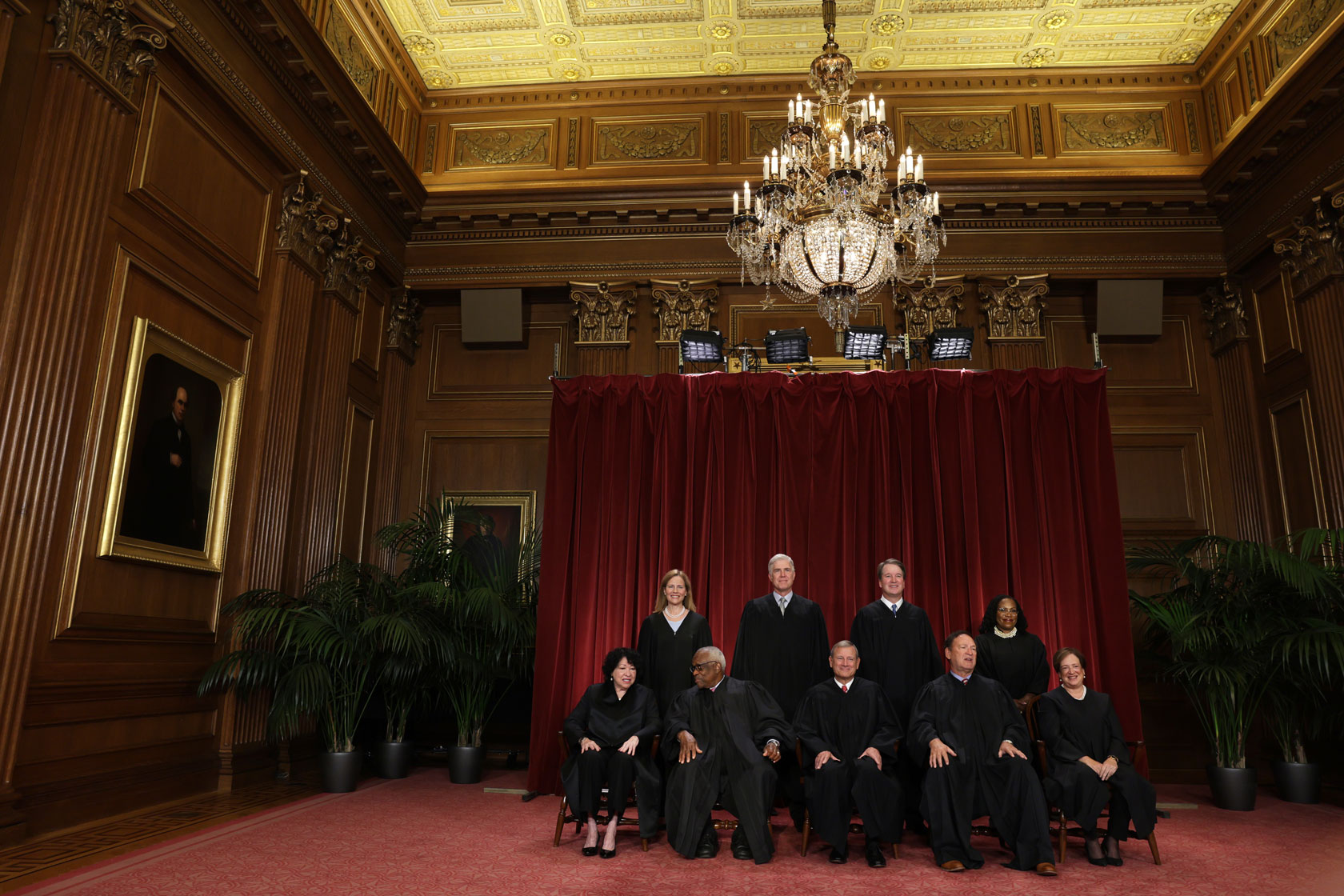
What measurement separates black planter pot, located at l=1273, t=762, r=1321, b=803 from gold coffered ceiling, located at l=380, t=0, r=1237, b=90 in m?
6.71

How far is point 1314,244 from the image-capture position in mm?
7355

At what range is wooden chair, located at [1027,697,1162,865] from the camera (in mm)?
4309

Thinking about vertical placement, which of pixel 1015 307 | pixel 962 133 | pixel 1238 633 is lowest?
pixel 1238 633

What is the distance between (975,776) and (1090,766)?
549mm

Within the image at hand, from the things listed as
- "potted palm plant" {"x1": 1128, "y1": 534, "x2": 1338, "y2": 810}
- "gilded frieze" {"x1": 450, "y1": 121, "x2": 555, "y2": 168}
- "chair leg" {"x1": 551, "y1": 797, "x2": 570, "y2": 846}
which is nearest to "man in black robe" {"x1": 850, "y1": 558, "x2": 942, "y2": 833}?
"chair leg" {"x1": 551, "y1": 797, "x2": 570, "y2": 846}

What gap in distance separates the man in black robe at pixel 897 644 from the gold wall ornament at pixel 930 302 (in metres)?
4.07

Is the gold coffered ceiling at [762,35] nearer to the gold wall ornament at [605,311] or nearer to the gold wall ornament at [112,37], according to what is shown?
the gold wall ornament at [605,311]

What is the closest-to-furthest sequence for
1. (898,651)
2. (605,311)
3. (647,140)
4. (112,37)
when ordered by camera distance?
(112,37) → (898,651) → (605,311) → (647,140)

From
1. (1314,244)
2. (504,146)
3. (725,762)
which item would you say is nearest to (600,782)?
(725,762)

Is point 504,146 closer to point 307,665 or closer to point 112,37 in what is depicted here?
point 112,37

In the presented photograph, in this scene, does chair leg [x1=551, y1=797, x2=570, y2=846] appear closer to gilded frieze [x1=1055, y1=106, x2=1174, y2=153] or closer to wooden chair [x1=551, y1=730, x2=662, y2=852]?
wooden chair [x1=551, y1=730, x2=662, y2=852]

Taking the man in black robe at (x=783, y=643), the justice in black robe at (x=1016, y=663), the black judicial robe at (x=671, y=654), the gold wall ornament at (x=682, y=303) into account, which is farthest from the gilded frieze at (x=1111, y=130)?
the black judicial robe at (x=671, y=654)

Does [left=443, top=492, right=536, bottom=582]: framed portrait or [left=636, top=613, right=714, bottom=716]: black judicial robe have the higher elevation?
[left=443, top=492, right=536, bottom=582]: framed portrait

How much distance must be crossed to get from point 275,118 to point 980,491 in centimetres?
580
